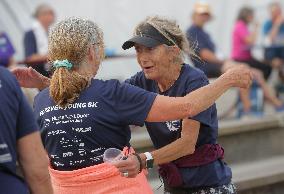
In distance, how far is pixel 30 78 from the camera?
317cm

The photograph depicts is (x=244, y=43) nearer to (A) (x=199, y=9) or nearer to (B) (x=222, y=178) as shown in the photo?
(A) (x=199, y=9)

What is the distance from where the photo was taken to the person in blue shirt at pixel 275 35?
34.4ft

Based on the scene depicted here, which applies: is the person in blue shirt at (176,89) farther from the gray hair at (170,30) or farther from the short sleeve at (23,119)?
the short sleeve at (23,119)

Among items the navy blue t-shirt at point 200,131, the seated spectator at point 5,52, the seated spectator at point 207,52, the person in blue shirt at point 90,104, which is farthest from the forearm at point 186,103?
the seated spectator at point 207,52

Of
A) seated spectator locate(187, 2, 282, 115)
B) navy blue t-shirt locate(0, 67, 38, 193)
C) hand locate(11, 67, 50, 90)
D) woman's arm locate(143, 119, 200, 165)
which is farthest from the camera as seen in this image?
seated spectator locate(187, 2, 282, 115)

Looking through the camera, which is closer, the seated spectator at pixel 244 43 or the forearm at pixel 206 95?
the forearm at pixel 206 95

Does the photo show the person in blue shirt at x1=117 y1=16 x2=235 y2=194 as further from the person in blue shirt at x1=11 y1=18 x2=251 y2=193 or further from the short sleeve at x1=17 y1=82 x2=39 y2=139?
the short sleeve at x1=17 y1=82 x2=39 y2=139

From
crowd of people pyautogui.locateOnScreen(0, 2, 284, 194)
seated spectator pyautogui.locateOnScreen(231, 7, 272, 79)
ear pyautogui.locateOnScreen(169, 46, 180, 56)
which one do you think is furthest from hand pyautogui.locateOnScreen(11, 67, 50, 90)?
seated spectator pyautogui.locateOnScreen(231, 7, 272, 79)

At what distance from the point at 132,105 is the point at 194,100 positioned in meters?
0.27

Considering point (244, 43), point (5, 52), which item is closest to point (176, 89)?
point (5, 52)

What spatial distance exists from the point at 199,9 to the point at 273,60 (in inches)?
115

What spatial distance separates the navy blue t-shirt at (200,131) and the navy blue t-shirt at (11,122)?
93 cm

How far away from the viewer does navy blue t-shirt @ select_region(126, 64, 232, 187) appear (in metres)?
3.07

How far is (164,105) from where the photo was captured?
2.67 metres
